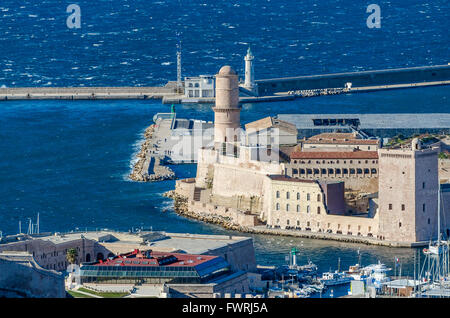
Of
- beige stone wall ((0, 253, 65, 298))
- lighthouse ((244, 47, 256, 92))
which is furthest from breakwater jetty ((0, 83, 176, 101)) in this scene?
beige stone wall ((0, 253, 65, 298))

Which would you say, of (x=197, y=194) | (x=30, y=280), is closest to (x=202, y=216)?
(x=197, y=194)

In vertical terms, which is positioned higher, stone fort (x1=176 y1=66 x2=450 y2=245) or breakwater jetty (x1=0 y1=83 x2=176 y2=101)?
breakwater jetty (x1=0 y1=83 x2=176 y2=101)

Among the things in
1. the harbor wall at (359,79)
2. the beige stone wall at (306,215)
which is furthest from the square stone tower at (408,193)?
the harbor wall at (359,79)

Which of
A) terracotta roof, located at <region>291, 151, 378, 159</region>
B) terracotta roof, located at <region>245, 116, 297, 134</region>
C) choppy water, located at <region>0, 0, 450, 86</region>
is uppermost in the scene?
choppy water, located at <region>0, 0, 450, 86</region>

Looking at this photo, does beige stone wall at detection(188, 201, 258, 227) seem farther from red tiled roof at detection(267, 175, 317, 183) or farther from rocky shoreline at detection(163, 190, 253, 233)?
red tiled roof at detection(267, 175, 317, 183)

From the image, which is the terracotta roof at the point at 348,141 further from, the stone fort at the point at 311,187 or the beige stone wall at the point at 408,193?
the beige stone wall at the point at 408,193

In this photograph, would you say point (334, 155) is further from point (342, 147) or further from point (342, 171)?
point (342, 147)

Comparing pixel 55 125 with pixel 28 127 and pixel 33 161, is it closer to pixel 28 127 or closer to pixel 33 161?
pixel 28 127
